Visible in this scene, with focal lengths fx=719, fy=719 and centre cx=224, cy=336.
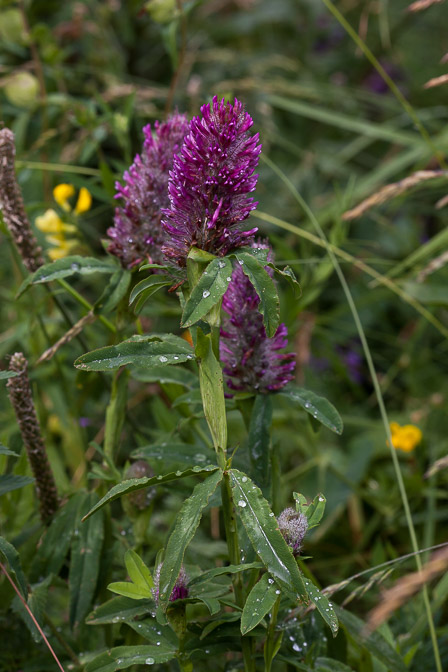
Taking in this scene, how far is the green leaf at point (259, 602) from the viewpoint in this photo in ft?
2.96

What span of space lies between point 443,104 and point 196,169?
291cm

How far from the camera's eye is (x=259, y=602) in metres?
0.93

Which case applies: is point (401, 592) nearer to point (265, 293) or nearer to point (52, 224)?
point (265, 293)

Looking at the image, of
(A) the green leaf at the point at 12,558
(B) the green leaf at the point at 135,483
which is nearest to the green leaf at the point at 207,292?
(B) the green leaf at the point at 135,483

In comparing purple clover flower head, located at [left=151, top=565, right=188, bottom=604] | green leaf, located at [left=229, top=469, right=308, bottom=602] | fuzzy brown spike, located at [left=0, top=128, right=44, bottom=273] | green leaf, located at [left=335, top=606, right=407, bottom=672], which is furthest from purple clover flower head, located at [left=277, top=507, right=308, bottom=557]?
fuzzy brown spike, located at [left=0, top=128, right=44, bottom=273]

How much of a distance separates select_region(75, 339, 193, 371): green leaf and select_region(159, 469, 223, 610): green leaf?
18cm

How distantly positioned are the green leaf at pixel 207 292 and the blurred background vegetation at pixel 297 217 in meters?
0.44

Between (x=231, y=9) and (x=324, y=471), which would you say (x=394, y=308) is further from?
(x=231, y=9)

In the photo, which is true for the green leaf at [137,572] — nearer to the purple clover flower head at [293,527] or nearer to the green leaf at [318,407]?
the purple clover flower head at [293,527]

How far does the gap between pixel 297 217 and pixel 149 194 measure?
177 cm

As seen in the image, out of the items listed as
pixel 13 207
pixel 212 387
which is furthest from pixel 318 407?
pixel 13 207

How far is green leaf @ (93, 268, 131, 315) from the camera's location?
1.25 m

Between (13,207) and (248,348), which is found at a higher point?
(13,207)

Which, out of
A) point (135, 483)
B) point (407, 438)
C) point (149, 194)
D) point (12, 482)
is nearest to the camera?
point (135, 483)
